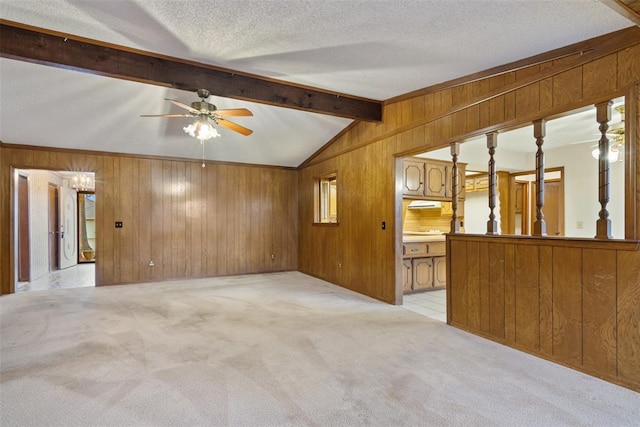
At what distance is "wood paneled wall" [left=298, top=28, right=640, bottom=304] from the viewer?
2398mm

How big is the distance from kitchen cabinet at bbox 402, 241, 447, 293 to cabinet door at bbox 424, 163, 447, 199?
2.66ft

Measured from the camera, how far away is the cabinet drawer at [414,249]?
4863 mm

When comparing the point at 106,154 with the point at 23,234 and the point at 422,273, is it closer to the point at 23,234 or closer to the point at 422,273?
the point at 23,234

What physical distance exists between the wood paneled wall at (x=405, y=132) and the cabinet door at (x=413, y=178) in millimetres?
618

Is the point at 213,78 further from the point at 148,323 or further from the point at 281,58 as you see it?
the point at 148,323

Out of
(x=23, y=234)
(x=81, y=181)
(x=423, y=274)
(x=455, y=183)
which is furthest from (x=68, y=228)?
(x=455, y=183)

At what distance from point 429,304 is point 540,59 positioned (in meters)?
3.12

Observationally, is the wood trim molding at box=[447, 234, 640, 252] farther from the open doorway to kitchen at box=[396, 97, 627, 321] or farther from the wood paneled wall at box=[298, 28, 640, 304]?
the open doorway to kitchen at box=[396, 97, 627, 321]

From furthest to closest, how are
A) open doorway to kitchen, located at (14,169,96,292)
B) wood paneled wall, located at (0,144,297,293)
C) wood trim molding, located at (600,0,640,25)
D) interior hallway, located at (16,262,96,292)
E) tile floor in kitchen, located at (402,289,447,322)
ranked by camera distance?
open doorway to kitchen, located at (14,169,96,292), interior hallway, located at (16,262,96,292), wood paneled wall, located at (0,144,297,293), tile floor in kitchen, located at (402,289,447,322), wood trim molding, located at (600,0,640,25)

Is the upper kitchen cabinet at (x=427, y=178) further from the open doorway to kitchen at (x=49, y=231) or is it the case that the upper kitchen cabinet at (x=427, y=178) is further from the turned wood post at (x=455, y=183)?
the open doorway to kitchen at (x=49, y=231)

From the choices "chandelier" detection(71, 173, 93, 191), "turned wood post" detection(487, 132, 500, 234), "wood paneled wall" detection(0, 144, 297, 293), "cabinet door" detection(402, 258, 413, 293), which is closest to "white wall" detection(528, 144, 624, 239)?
"cabinet door" detection(402, 258, 413, 293)

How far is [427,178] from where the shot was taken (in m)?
5.31

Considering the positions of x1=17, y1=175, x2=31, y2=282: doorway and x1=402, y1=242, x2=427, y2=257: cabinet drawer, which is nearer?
x1=402, y1=242, x2=427, y2=257: cabinet drawer

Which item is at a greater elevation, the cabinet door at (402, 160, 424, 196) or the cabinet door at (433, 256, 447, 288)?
the cabinet door at (402, 160, 424, 196)
